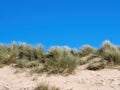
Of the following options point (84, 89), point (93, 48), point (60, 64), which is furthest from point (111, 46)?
point (84, 89)

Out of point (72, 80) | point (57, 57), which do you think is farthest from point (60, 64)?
point (72, 80)

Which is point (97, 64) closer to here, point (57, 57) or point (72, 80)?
point (72, 80)

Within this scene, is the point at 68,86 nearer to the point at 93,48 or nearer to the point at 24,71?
the point at 24,71

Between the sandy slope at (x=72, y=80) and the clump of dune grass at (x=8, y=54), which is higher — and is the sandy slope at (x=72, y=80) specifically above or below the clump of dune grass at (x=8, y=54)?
below

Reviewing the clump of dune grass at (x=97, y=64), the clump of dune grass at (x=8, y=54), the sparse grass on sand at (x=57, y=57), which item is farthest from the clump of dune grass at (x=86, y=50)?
the clump of dune grass at (x=8, y=54)

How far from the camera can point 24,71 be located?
46.9ft

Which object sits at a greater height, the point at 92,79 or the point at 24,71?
the point at 24,71

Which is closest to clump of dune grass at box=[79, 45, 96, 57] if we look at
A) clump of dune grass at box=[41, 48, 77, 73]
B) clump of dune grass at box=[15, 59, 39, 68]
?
clump of dune grass at box=[41, 48, 77, 73]

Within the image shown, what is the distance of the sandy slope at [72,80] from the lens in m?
12.5

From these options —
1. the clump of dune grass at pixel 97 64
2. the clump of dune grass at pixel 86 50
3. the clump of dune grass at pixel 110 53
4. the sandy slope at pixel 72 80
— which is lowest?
the sandy slope at pixel 72 80

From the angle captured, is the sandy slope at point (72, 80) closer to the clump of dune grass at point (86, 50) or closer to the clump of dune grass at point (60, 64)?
the clump of dune grass at point (60, 64)

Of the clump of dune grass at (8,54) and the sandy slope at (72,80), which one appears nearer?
the sandy slope at (72,80)

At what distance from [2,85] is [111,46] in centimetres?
501

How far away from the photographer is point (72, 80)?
13.1 meters
